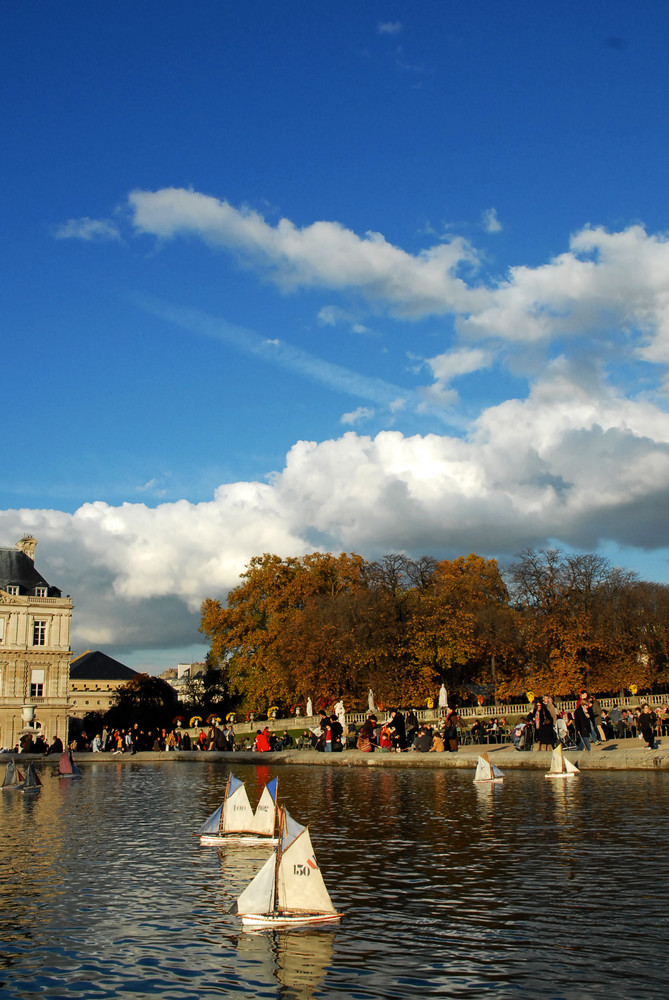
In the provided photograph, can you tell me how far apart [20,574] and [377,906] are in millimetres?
94648

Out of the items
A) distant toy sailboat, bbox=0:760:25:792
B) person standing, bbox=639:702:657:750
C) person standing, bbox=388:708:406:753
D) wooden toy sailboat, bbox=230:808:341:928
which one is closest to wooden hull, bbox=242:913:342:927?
wooden toy sailboat, bbox=230:808:341:928

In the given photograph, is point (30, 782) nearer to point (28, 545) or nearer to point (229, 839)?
point (229, 839)

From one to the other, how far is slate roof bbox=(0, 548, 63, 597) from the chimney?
824 millimetres

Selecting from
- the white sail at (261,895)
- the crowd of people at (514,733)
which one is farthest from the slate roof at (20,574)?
the white sail at (261,895)

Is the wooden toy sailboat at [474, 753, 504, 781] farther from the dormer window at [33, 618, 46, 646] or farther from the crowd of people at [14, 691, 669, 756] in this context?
the dormer window at [33, 618, 46, 646]

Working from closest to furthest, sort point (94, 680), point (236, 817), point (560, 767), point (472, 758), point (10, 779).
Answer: point (236, 817), point (560, 767), point (472, 758), point (10, 779), point (94, 680)

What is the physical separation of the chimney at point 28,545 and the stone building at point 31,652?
185 cm

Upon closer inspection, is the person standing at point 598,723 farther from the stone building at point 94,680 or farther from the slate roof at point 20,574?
the stone building at point 94,680

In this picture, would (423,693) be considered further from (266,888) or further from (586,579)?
(266,888)

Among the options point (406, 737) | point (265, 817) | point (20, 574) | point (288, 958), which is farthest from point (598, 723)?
point (20, 574)

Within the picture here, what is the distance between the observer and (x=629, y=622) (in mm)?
66625

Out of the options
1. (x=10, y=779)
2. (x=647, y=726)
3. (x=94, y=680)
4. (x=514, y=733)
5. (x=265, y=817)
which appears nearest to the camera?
(x=265, y=817)

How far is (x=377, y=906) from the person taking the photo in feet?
32.6

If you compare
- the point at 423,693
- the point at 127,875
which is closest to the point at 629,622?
the point at 423,693
